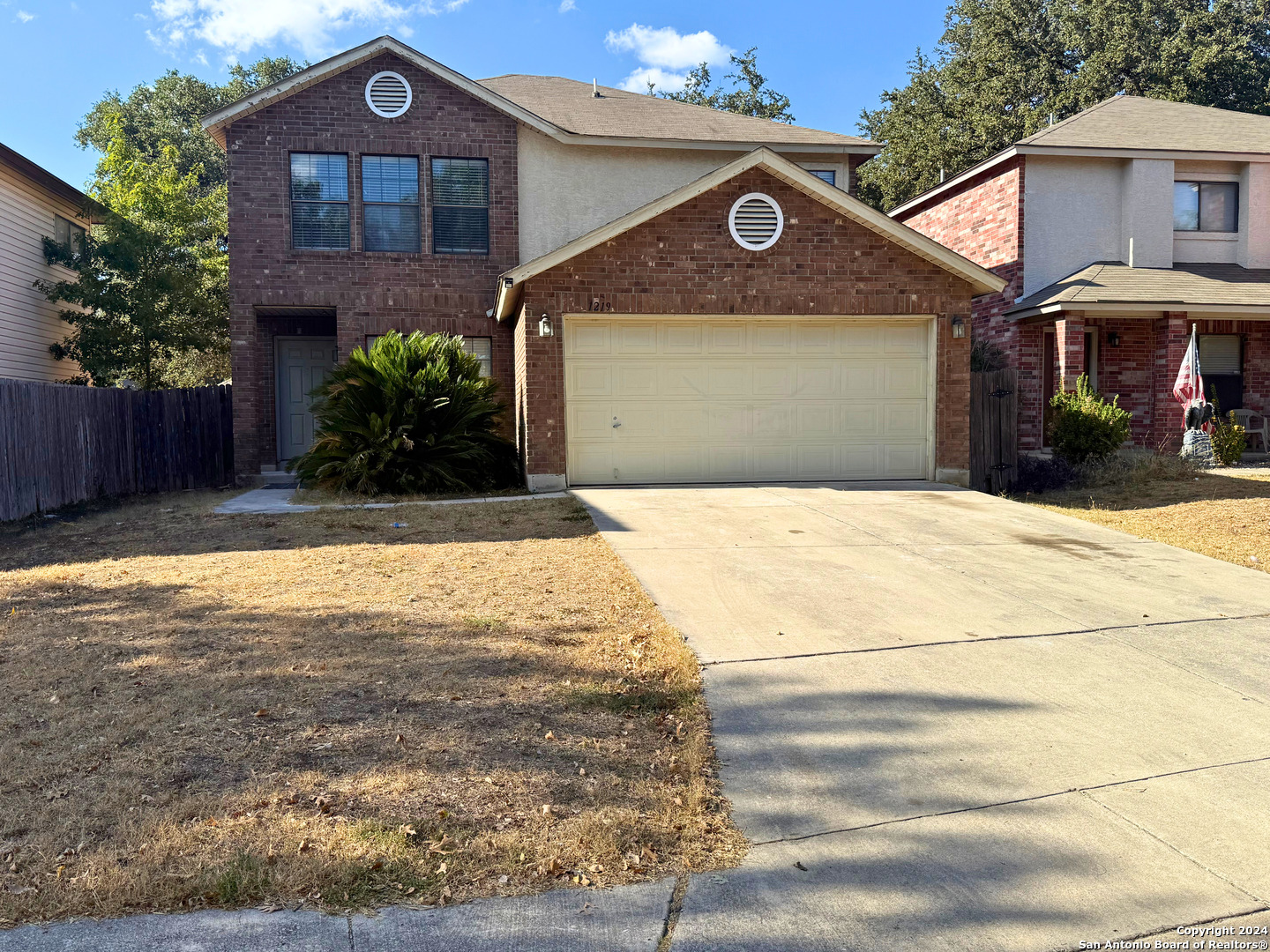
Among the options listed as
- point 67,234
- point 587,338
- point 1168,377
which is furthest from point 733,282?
point 67,234

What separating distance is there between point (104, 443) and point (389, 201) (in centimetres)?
581

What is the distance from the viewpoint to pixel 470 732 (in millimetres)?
4371

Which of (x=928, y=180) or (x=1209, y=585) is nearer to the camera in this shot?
(x=1209, y=585)

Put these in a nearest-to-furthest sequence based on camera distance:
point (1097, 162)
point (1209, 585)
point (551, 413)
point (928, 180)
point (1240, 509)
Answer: point (1209, 585), point (1240, 509), point (551, 413), point (1097, 162), point (928, 180)

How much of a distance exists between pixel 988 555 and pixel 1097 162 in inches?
502

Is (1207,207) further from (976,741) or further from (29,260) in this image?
(29,260)

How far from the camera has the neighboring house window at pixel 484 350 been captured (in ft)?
52.4

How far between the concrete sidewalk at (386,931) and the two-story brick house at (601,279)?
9727 mm

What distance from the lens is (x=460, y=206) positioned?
1588 cm

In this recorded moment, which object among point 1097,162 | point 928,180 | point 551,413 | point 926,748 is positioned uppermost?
point 928,180

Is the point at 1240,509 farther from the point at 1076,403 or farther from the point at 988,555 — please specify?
the point at 988,555

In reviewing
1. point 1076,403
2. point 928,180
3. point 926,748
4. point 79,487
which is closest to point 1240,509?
point 1076,403

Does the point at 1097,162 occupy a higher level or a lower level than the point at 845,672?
higher

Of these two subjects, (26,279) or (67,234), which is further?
(67,234)
